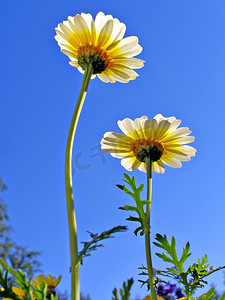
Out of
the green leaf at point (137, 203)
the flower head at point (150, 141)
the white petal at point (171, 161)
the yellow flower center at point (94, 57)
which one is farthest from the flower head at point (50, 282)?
the yellow flower center at point (94, 57)

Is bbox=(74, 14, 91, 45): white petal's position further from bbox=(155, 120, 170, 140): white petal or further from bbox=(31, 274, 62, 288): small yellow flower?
bbox=(31, 274, 62, 288): small yellow flower

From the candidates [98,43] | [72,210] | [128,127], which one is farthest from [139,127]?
[72,210]

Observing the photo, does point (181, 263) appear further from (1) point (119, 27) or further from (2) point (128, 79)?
(1) point (119, 27)

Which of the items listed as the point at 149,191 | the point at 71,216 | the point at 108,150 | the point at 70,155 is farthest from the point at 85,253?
the point at 108,150

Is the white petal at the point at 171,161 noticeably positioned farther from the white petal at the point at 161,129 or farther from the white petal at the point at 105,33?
the white petal at the point at 105,33

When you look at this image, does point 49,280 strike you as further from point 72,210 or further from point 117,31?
point 117,31

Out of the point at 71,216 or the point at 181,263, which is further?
the point at 181,263

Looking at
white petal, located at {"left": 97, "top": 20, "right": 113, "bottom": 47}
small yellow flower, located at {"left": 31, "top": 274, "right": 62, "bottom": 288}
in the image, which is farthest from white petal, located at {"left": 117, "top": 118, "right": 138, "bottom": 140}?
small yellow flower, located at {"left": 31, "top": 274, "right": 62, "bottom": 288}

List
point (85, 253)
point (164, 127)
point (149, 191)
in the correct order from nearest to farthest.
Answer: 1. point (85, 253)
2. point (149, 191)
3. point (164, 127)
